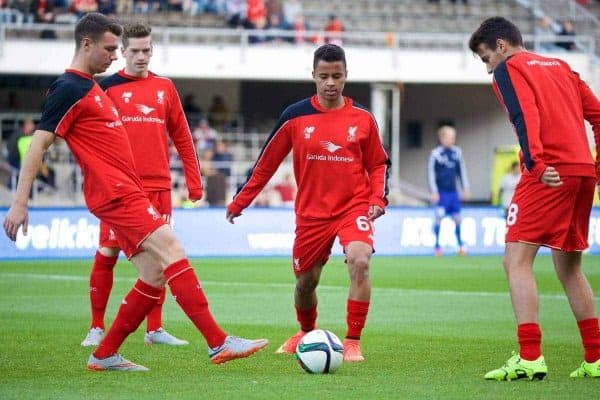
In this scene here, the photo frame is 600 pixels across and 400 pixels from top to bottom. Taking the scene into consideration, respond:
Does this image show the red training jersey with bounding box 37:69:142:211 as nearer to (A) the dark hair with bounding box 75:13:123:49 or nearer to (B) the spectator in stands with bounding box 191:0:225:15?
(A) the dark hair with bounding box 75:13:123:49

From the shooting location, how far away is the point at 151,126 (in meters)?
10.8

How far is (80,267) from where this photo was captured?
2130 cm

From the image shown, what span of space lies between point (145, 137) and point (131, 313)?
222 centimetres

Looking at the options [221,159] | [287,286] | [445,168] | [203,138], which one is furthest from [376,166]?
[203,138]

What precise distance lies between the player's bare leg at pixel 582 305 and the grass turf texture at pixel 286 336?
239 mm

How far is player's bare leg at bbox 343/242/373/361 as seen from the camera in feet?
31.9

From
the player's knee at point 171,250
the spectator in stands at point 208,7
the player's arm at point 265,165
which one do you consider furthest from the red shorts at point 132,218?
the spectator in stands at point 208,7

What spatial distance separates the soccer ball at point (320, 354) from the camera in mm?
8789

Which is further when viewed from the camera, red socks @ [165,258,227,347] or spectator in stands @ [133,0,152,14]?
spectator in stands @ [133,0,152,14]

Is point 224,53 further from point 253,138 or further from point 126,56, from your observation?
point 126,56

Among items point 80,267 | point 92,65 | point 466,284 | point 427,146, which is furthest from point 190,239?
point 427,146

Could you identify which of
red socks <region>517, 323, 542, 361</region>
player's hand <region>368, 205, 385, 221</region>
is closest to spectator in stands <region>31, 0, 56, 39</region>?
player's hand <region>368, 205, 385, 221</region>

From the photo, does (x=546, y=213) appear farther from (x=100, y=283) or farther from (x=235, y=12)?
(x=235, y=12)

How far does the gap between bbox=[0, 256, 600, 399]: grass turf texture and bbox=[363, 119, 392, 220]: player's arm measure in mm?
1206
